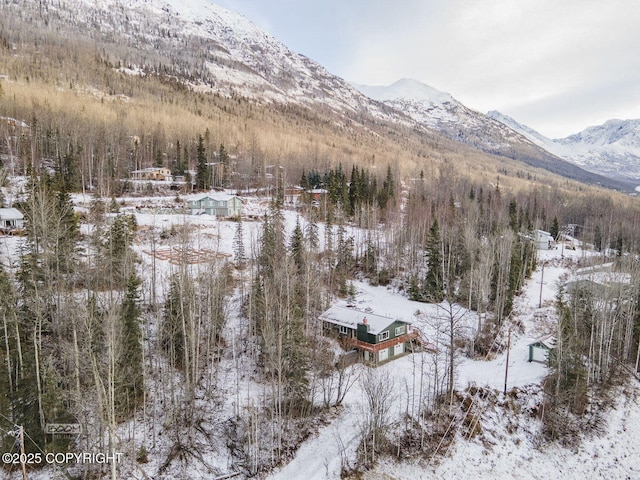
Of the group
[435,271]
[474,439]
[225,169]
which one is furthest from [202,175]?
[474,439]

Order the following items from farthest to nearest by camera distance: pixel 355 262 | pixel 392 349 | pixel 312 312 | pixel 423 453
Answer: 1. pixel 355 262
2. pixel 312 312
3. pixel 392 349
4. pixel 423 453

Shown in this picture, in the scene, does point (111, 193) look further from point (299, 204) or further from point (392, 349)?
point (392, 349)

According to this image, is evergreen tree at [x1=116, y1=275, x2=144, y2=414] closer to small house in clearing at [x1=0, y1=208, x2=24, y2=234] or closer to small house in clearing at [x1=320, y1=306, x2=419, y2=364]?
small house in clearing at [x1=320, y1=306, x2=419, y2=364]

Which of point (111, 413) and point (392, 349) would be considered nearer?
point (111, 413)

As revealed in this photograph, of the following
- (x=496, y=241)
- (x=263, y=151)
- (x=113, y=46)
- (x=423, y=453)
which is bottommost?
(x=423, y=453)

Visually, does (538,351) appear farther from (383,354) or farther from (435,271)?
(383,354)

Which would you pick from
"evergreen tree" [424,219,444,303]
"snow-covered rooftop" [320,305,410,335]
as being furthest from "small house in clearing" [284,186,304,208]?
"snow-covered rooftop" [320,305,410,335]

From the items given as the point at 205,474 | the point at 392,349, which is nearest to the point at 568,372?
the point at 392,349
